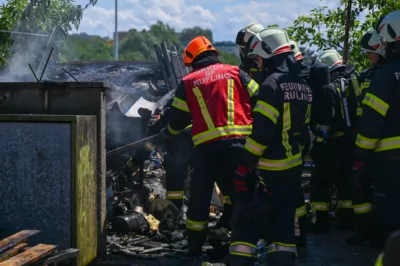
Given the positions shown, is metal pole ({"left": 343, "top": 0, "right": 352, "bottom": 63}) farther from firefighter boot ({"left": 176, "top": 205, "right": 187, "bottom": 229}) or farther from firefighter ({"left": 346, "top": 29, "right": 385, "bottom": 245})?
firefighter boot ({"left": 176, "top": 205, "right": 187, "bottom": 229})

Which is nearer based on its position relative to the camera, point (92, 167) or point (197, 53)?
point (92, 167)

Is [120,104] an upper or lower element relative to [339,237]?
upper

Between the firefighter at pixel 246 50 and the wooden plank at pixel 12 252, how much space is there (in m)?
2.93

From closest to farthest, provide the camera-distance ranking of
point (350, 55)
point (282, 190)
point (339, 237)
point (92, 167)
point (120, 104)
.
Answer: point (282, 190)
point (92, 167)
point (339, 237)
point (120, 104)
point (350, 55)

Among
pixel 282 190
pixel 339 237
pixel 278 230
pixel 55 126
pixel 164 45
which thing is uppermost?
pixel 164 45

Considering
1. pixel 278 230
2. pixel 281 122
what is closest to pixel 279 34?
pixel 281 122

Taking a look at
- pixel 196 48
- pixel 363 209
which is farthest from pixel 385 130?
pixel 196 48

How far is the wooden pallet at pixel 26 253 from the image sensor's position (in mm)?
4064

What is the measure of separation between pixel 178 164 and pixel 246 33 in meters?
1.64

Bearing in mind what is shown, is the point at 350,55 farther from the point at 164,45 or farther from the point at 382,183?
the point at 382,183

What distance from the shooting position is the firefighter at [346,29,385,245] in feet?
18.8

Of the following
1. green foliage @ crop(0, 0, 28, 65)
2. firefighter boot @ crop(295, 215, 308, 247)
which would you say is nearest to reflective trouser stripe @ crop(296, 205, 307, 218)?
firefighter boot @ crop(295, 215, 308, 247)

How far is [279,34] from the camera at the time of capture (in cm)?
488

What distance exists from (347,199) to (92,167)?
2.88 metres
